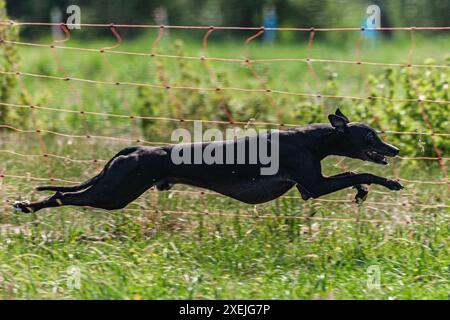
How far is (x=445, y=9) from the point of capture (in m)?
17.2

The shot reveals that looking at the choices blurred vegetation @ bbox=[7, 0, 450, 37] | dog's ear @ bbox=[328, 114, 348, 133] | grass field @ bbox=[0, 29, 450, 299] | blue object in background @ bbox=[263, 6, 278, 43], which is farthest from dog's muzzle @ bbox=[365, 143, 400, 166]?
blue object in background @ bbox=[263, 6, 278, 43]

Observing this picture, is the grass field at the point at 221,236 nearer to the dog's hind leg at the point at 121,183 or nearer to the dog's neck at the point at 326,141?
the dog's hind leg at the point at 121,183

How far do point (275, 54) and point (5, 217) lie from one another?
10.5 m

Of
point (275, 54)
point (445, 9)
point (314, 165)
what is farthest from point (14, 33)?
point (445, 9)

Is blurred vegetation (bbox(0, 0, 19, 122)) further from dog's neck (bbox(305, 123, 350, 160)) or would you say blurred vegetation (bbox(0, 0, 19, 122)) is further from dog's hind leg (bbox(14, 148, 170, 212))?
dog's neck (bbox(305, 123, 350, 160))

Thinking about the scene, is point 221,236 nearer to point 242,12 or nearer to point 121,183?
point 121,183

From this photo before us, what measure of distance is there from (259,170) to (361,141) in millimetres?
684

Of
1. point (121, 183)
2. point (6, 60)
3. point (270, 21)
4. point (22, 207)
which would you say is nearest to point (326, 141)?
point (121, 183)

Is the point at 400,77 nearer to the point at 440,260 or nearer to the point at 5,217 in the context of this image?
the point at 440,260

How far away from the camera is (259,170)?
5.93 m

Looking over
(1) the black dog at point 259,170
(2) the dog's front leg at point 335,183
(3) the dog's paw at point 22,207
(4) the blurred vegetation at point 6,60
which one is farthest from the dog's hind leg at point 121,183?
(4) the blurred vegetation at point 6,60

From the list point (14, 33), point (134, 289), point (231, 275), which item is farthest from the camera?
point (14, 33)

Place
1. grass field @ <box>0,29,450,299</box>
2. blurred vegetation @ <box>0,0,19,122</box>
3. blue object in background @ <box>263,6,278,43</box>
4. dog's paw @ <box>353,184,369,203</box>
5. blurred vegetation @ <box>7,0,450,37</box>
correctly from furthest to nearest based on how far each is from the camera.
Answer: blue object in background @ <box>263,6,278,43</box> → blurred vegetation @ <box>7,0,450,37</box> → blurred vegetation @ <box>0,0,19,122</box> → dog's paw @ <box>353,184,369,203</box> → grass field @ <box>0,29,450,299</box>

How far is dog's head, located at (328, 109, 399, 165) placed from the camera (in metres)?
5.83
